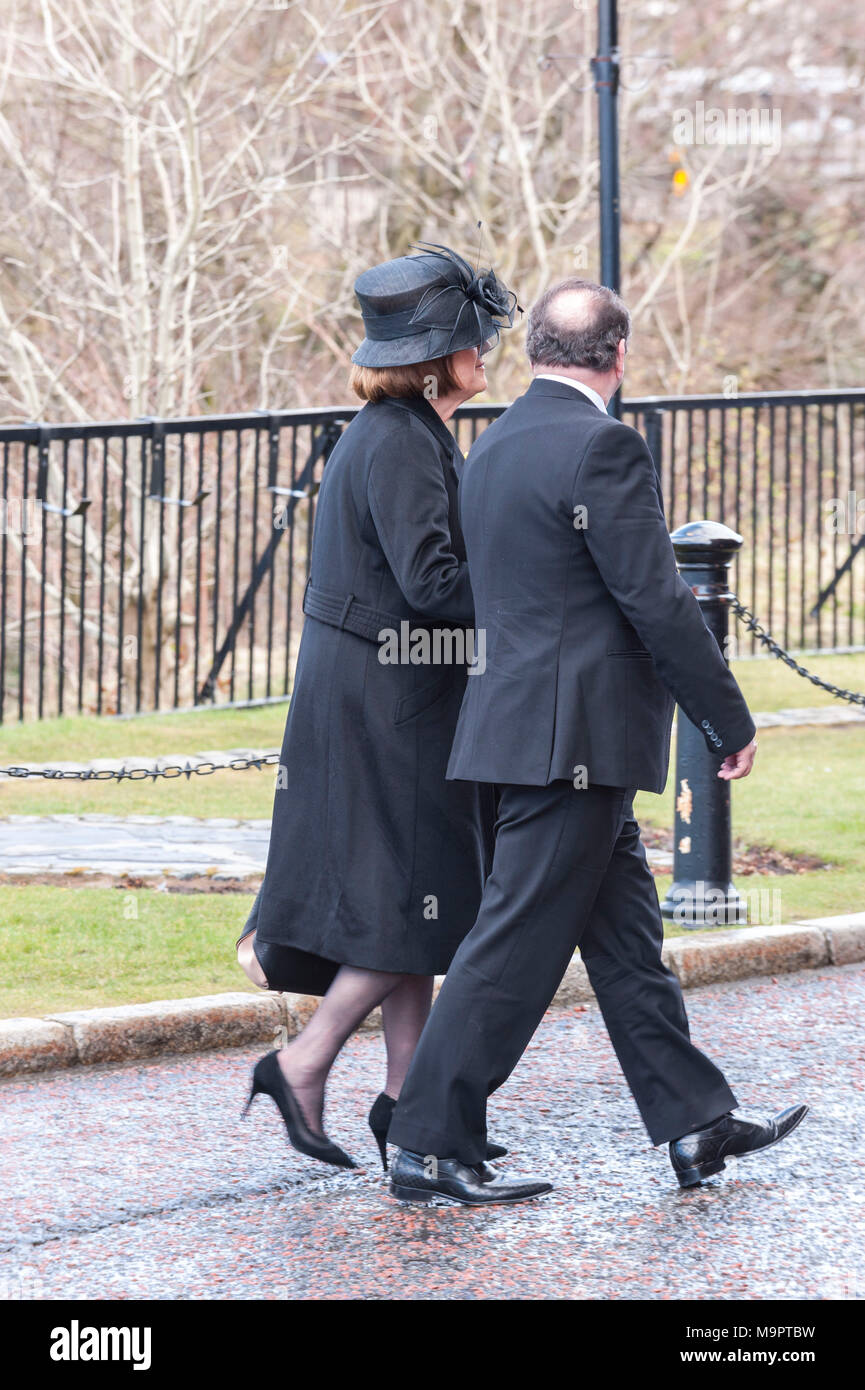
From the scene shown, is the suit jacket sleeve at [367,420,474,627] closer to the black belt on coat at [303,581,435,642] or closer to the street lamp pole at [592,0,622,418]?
the black belt on coat at [303,581,435,642]

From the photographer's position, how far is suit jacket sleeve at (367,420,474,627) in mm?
3963

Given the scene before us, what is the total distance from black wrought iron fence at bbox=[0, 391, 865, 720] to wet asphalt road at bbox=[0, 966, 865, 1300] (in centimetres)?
557

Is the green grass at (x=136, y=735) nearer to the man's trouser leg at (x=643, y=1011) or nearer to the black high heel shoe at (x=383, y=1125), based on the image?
the black high heel shoe at (x=383, y=1125)

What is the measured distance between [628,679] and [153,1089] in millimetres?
1824

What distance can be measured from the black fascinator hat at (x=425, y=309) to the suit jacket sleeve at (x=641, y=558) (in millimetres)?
458

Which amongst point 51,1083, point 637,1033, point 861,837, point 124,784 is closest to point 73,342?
point 124,784

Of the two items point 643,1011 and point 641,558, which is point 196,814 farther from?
point 641,558

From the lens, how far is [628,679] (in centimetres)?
391

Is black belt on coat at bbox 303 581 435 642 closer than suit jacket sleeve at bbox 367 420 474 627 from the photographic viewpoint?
No

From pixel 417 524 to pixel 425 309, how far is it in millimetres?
Result: 488

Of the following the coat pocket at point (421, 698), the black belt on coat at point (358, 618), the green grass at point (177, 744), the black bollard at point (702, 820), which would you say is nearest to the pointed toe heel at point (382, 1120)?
the coat pocket at point (421, 698)

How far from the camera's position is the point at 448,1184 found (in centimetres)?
400

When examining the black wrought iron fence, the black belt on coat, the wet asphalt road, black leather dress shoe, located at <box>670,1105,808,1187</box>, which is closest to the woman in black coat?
the black belt on coat

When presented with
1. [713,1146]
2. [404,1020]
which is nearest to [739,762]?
[713,1146]
